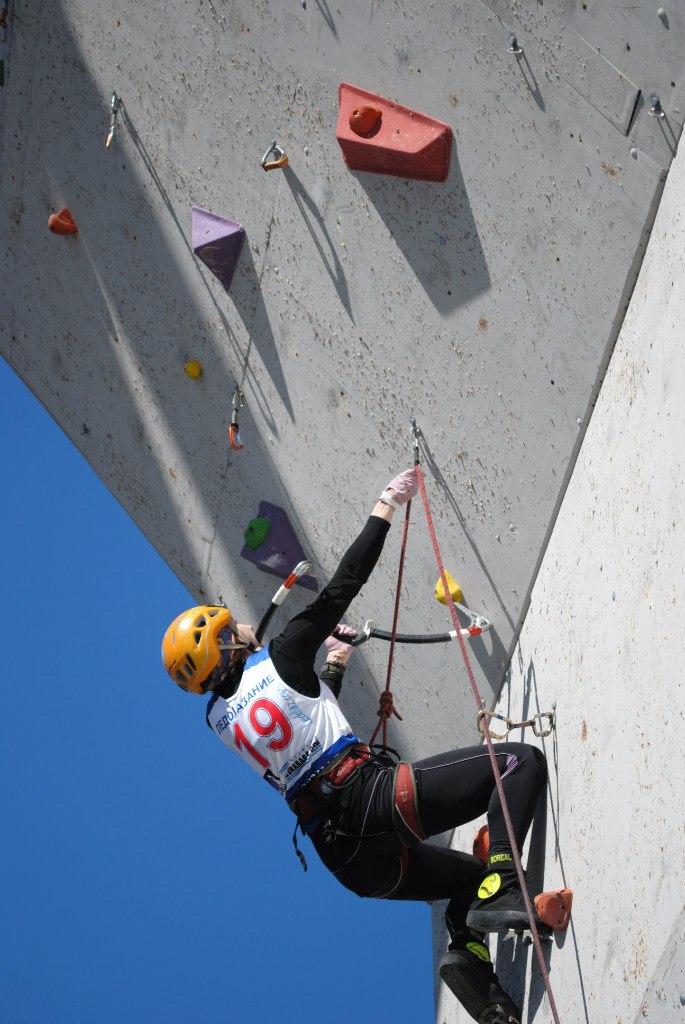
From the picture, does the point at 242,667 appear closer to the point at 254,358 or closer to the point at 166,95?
the point at 254,358

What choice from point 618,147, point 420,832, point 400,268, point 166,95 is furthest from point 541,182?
point 420,832

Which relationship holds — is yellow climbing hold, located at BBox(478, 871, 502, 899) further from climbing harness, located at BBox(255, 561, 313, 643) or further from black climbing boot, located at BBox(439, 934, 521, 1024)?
climbing harness, located at BBox(255, 561, 313, 643)

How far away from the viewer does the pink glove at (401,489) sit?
2348 mm

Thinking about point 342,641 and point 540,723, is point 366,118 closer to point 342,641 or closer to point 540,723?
point 342,641

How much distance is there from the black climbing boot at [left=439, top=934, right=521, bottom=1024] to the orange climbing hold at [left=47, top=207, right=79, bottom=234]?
1785mm

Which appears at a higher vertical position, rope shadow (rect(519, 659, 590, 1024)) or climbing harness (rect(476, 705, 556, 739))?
climbing harness (rect(476, 705, 556, 739))

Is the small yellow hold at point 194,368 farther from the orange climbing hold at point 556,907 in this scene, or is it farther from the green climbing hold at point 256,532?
the orange climbing hold at point 556,907

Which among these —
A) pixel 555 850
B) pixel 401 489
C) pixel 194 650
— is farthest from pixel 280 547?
pixel 555 850

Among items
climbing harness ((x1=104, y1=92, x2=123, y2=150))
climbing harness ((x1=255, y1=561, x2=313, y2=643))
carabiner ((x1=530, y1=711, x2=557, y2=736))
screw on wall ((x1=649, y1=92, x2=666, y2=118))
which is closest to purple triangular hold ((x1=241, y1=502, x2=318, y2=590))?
climbing harness ((x1=255, y1=561, x2=313, y2=643))

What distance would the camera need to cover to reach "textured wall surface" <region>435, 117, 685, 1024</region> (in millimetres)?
1799

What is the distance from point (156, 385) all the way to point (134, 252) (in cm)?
31

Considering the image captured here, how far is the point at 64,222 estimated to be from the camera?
9.17ft

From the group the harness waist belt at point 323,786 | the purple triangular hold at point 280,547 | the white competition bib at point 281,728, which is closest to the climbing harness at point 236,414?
the purple triangular hold at point 280,547

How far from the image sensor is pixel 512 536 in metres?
2.54
